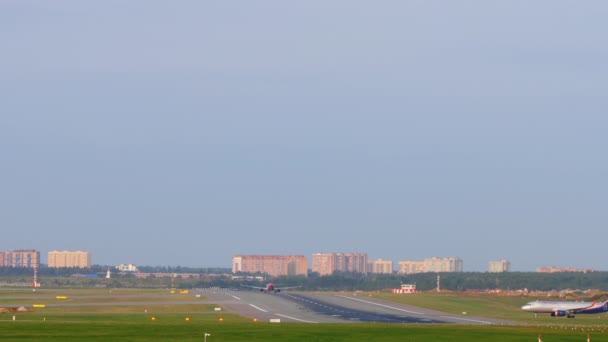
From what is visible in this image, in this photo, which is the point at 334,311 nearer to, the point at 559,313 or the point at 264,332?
the point at 559,313

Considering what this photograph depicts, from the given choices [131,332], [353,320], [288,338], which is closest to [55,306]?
[353,320]

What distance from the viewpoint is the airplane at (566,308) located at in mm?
119625

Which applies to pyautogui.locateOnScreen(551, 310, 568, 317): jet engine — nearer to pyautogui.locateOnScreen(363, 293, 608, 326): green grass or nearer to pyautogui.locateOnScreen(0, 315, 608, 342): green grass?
pyautogui.locateOnScreen(363, 293, 608, 326): green grass

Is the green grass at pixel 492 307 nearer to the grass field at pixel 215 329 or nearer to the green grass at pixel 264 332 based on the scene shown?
the grass field at pixel 215 329

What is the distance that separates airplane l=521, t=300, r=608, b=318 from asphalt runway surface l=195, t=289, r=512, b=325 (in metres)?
12.3

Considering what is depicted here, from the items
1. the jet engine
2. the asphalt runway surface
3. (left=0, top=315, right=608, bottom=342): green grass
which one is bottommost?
the jet engine

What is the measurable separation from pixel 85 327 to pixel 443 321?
112 ft

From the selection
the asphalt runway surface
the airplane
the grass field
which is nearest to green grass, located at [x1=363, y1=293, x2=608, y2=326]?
the airplane

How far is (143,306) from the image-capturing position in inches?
4751

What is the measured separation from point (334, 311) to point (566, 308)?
2705 centimetres

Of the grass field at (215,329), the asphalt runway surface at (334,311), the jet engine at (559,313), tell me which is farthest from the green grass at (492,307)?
the asphalt runway surface at (334,311)

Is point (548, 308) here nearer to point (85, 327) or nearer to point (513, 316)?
point (513, 316)

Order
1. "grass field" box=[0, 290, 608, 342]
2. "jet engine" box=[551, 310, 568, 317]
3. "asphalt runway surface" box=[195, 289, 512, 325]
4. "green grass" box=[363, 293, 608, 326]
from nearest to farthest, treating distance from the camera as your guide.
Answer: "grass field" box=[0, 290, 608, 342] → "asphalt runway surface" box=[195, 289, 512, 325] → "green grass" box=[363, 293, 608, 326] → "jet engine" box=[551, 310, 568, 317]

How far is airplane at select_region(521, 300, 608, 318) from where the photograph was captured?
119625 mm
